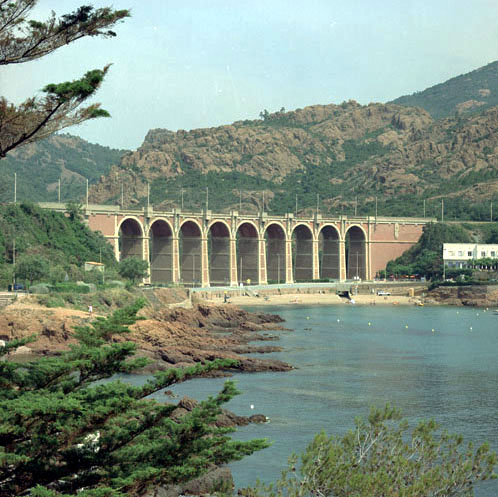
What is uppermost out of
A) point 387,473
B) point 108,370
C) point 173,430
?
point 108,370

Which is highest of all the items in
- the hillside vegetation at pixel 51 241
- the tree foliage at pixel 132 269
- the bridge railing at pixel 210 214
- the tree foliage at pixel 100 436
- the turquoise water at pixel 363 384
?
the bridge railing at pixel 210 214

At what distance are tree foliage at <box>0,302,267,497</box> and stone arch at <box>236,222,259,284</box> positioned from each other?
463ft

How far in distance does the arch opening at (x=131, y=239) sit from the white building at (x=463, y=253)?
198 feet

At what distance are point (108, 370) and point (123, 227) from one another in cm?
12301

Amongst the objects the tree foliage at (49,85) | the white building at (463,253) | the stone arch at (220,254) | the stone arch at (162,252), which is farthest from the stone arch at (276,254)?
the tree foliage at (49,85)

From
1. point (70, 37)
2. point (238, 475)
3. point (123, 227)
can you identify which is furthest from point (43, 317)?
point (123, 227)

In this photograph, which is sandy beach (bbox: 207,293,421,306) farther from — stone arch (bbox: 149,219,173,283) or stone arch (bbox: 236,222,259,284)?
stone arch (bbox: 149,219,173,283)

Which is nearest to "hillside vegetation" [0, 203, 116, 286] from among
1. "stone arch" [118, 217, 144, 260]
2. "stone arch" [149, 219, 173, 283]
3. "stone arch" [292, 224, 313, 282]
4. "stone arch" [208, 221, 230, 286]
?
"stone arch" [118, 217, 144, 260]

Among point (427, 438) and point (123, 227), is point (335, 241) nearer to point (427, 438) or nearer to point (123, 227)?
point (123, 227)

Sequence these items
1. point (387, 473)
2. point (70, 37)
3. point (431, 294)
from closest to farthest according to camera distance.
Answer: point (70, 37)
point (387, 473)
point (431, 294)

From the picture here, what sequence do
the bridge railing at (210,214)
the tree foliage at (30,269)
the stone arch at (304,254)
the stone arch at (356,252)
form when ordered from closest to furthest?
the tree foliage at (30,269), the bridge railing at (210,214), the stone arch at (304,254), the stone arch at (356,252)

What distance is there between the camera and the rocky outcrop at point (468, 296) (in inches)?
5615

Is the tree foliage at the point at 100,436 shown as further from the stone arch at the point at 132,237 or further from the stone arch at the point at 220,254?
the stone arch at the point at 220,254

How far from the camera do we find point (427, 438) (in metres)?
23.9
